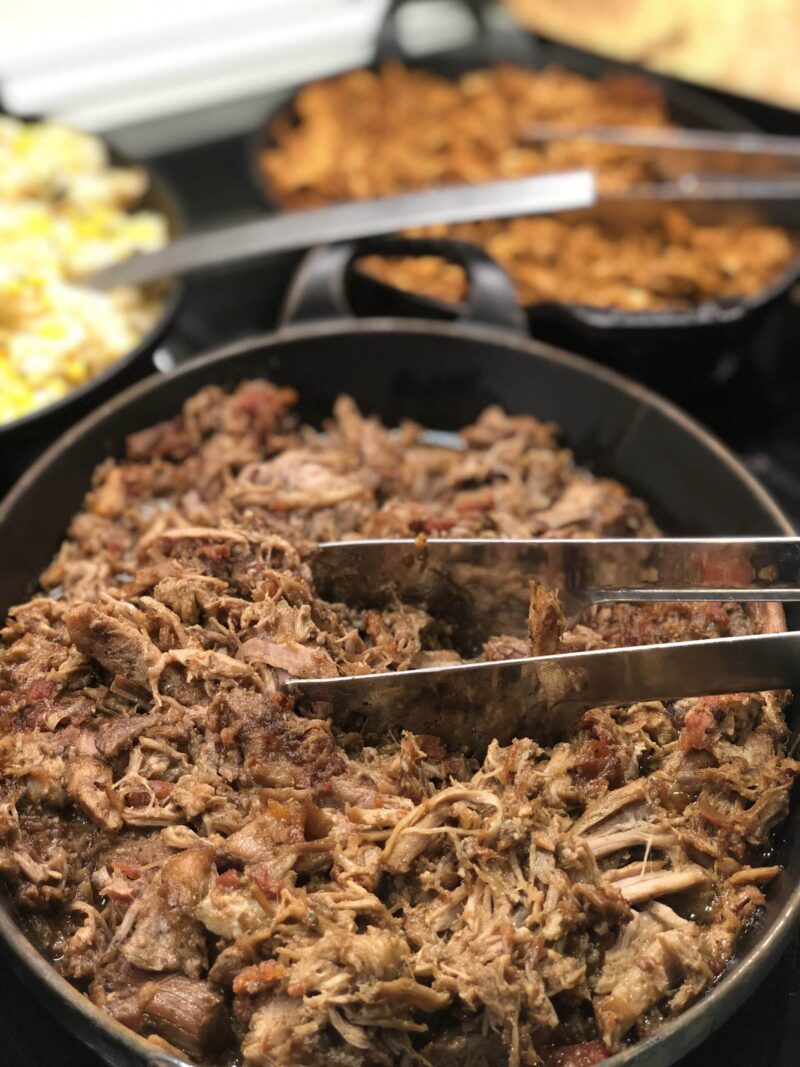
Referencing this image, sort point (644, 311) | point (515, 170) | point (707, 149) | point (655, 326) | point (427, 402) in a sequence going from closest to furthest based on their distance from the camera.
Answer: point (427, 402) → point (655, 326) → point (644, 311) → point (707, 149) → point (515, 170)

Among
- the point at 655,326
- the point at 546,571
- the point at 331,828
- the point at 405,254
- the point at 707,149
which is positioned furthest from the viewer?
→ the point at 707,149

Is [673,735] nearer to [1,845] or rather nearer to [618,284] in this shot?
[1,845]

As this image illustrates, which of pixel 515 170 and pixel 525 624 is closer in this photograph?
pixel 525 624

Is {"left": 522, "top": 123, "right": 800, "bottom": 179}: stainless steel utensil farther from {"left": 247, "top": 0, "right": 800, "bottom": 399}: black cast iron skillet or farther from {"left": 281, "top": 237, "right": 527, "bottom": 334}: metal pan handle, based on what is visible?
{"left": 281, "top": 237, "right": 527, "bottom": 334}: metal pan handle

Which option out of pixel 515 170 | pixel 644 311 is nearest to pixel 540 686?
pixel 644 311

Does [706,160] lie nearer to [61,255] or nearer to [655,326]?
[655,326]
